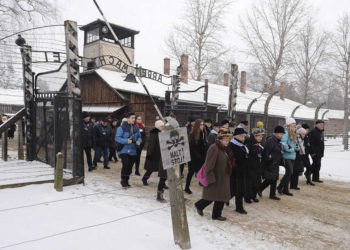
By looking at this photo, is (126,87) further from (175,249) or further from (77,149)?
(175,249)

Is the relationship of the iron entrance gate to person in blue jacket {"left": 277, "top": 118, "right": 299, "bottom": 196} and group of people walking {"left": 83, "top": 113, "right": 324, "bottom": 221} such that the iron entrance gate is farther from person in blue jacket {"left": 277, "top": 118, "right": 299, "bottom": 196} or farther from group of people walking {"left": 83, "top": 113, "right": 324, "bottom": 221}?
person in blue jacket {"left": 277, "top": 118, "right": 299, "bottom": 196}

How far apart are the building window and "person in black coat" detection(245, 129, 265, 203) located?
58.8 feet

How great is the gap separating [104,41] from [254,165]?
17.4 metres

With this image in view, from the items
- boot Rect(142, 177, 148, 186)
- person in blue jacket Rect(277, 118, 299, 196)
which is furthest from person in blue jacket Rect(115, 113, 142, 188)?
person in blue jacket Rect(277, 118, 299, 196)

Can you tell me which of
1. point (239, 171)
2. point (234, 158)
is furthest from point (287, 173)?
point (234, 158)

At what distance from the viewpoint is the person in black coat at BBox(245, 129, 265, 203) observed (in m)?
5.94

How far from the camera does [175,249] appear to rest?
12.5 ft

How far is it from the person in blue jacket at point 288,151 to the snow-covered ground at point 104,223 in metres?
0.44

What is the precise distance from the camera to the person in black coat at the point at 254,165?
5.94 meters

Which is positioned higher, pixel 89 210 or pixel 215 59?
pixel 215 59

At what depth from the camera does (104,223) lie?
4617 millimetres

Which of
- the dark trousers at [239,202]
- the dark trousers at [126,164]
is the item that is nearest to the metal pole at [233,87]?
the dark trousers at [126,164]

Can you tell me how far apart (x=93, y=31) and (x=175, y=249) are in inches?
820

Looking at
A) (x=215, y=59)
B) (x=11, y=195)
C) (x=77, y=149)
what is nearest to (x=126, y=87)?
(x=77, y=149)
